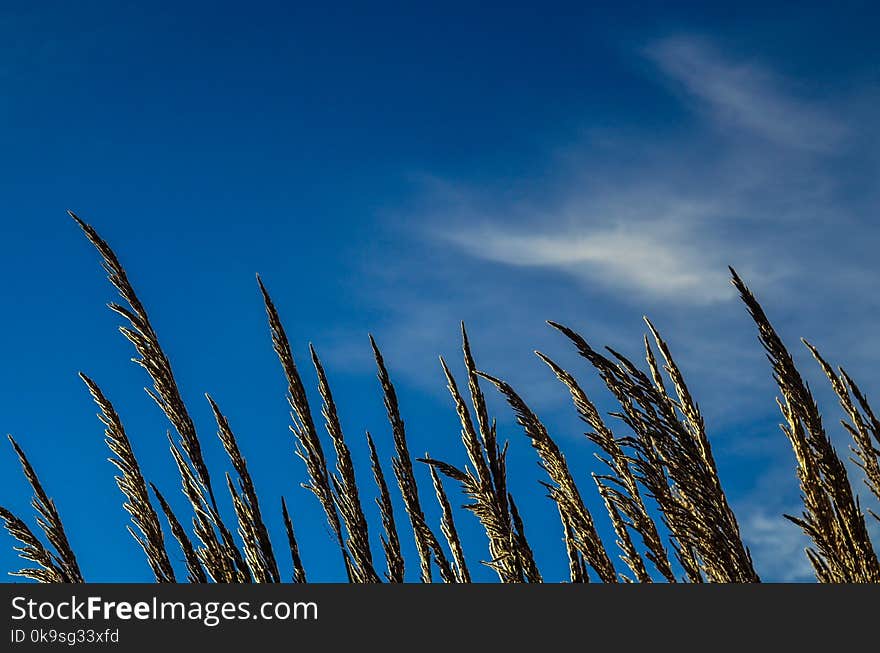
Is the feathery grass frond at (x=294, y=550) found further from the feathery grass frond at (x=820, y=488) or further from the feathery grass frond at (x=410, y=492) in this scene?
the feathery grass frond at (x=820, y=488)

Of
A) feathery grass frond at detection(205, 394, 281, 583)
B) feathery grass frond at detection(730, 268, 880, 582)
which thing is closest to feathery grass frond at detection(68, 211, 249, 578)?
feathery grass frond at detection(205, 394, 281, 583)

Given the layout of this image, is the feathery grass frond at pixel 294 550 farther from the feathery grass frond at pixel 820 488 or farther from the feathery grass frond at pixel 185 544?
the feathery grass frond at pixel 820 488

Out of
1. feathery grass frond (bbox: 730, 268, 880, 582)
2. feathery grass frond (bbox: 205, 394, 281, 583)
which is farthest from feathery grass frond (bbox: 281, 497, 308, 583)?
feathery grass frond (bbox: 730, 268, 880, 582)

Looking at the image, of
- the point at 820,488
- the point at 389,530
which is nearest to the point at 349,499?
the point at 389,530

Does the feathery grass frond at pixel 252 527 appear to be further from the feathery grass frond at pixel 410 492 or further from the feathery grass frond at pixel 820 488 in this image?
the feathery grass frond at pixel 820 488

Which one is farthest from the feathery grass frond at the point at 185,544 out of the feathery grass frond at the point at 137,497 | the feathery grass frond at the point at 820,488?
the feathery grass frond at the point at 820,488

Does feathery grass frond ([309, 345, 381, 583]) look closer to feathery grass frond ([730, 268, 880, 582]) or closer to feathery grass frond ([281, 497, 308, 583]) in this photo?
feathery grass frond ([281, 497, 308, 583])

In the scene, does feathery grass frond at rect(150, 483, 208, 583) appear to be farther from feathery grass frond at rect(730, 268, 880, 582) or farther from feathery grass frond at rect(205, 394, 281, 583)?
feathery grass frond at rect(730, 268, 880, 582)

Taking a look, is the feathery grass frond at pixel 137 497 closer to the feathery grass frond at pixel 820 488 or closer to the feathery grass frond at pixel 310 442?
the feathery grass frond at pixel 310 442

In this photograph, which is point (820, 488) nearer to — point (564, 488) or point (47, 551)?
point (564, 488)

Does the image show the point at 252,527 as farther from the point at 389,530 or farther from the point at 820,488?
the point at 820,488

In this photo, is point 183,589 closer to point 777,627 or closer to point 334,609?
point 334,609

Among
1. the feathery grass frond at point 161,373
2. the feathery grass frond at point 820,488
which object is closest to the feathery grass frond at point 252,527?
the feathery grass frond at point 161,373

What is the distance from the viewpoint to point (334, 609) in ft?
8.54
